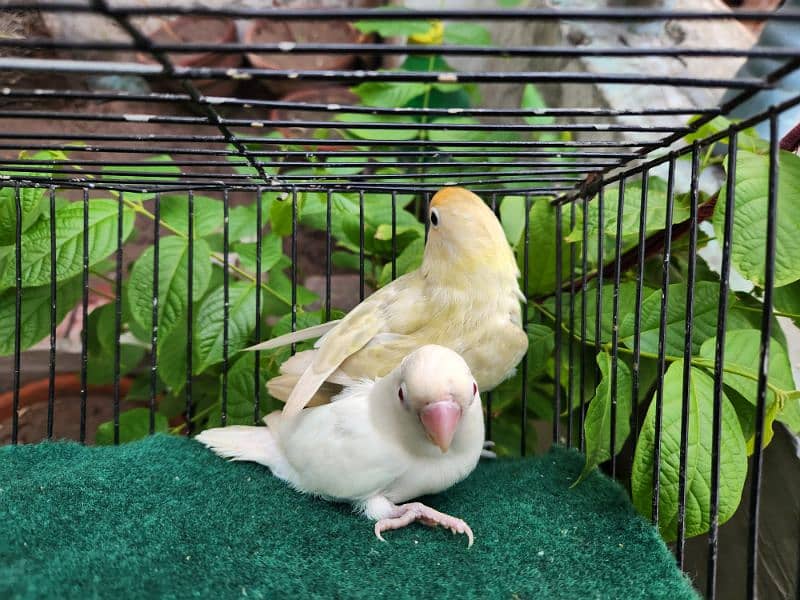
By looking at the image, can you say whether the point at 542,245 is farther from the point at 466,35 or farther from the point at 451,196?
the point at 466,35

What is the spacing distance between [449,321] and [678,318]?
311 millimetres

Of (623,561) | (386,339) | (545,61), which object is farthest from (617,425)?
(545,61)

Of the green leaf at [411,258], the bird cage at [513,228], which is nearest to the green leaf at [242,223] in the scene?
the bird cage at [513,228]

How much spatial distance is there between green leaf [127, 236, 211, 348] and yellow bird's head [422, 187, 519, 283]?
0.39 meters

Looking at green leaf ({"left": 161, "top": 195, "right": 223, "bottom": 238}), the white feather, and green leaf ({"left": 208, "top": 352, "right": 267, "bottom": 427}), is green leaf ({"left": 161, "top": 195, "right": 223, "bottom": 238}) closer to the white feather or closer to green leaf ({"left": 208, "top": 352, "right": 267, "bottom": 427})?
green leaf ({"left": 208, "top": 352, "right": 267, "bottom": 427})

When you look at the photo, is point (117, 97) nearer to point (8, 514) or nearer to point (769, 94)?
point (8, 514)

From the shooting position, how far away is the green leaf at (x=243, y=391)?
938 mm

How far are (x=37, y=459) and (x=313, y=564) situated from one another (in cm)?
45

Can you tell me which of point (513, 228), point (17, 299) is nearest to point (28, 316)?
point (17, 299)

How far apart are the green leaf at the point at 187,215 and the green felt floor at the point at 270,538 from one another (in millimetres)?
365

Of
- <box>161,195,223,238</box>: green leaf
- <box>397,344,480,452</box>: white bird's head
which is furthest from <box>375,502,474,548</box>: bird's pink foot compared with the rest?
<box>161,195,223,238</box>: green leaf

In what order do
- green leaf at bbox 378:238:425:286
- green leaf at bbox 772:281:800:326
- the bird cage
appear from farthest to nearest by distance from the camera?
green leaf at bbox 378:238:425:286
green leaf at bbox 772:281:800:326
the bird cage

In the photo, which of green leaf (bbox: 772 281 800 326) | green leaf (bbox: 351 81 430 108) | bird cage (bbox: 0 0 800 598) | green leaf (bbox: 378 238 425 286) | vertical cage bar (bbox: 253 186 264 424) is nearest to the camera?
bird cage (bbox: 0 0 800 598)

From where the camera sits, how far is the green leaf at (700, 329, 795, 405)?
668 millimetres
